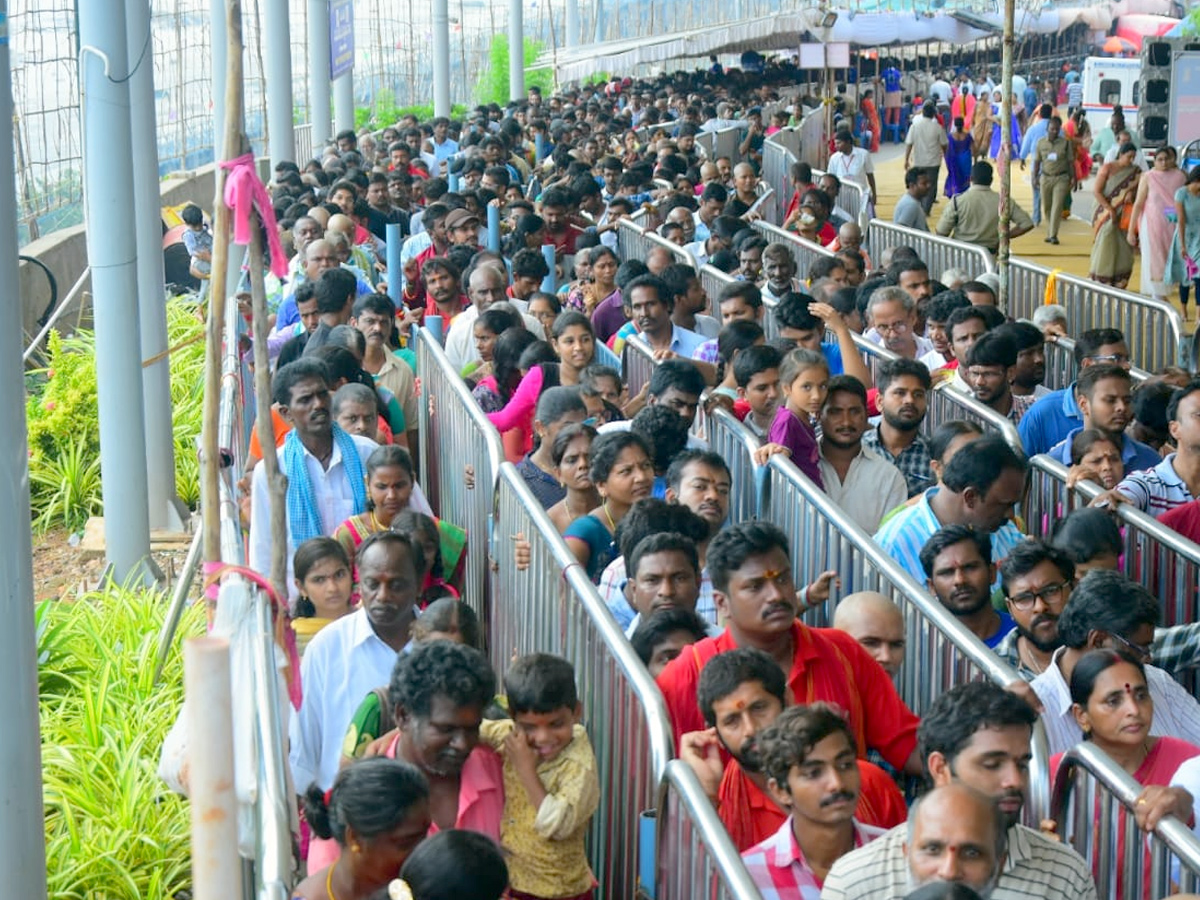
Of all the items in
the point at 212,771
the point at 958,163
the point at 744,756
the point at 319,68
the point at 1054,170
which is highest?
the point at 212,771

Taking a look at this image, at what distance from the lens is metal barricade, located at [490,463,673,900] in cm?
502

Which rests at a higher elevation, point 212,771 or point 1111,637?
point 212,771

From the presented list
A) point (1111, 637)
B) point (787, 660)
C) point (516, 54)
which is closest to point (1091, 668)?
point (1111, 637)

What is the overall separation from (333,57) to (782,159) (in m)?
5.85

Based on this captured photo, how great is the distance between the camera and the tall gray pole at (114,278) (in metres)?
8.71

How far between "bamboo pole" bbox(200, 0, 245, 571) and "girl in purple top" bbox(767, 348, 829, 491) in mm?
3744

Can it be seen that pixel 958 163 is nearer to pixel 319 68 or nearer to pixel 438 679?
pixel 319 68

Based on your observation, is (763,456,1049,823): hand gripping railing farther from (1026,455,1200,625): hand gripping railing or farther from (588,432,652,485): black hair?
(1026,455,1200,625): hand gripping railing

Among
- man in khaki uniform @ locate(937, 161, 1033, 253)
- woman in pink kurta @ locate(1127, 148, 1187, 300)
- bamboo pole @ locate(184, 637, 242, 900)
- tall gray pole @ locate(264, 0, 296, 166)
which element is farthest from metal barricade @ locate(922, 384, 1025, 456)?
tall gray pole @ locate(264, 0, 296, 166)

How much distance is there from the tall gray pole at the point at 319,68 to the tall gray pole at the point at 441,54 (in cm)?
784

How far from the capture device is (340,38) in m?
23.8

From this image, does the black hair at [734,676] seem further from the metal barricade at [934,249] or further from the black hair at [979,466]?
the metal barricade at [934,249]

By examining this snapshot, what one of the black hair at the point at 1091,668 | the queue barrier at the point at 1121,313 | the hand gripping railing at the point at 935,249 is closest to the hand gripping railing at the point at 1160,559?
the black hair at the point at 1091,668

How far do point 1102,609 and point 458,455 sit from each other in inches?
154
